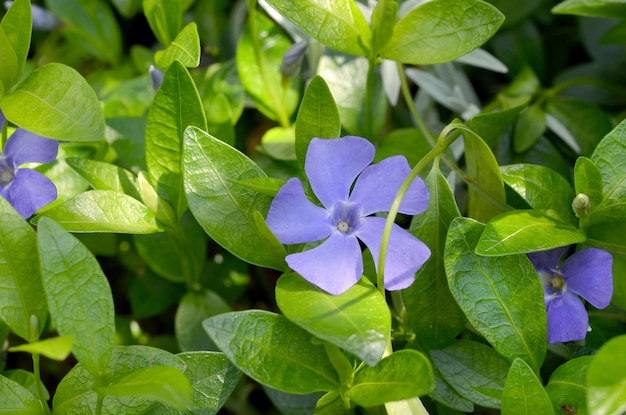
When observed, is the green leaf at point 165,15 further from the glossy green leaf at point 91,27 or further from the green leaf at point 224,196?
the glossy green leaf at point 91,27

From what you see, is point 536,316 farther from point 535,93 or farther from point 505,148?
point 535,93

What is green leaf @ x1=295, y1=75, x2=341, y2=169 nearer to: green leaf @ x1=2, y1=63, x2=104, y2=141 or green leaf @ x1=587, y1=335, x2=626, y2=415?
green leaf @ x1=2, y1=63, x2=104, y2=141

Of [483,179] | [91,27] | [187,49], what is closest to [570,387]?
[483,179]

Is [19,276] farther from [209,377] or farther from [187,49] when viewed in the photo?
[187,49]

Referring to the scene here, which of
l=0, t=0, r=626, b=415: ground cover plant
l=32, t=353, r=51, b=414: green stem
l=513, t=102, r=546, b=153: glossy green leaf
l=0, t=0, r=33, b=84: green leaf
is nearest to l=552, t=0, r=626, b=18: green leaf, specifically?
l=0, t=0, r=626, b=415: ground cover plant

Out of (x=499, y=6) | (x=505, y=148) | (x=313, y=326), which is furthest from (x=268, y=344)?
(x=499, y=6)
